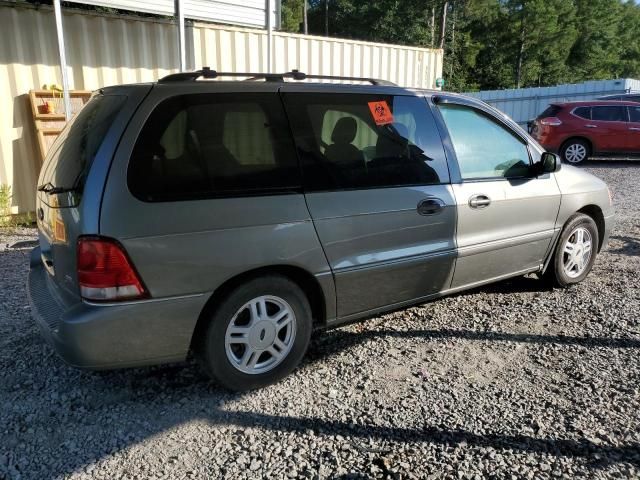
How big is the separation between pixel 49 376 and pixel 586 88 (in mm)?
24550

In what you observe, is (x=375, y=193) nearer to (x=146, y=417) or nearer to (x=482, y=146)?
(x=482, y=146)

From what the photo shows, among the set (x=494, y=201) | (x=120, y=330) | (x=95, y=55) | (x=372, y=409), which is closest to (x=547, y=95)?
(x=95, y=55)

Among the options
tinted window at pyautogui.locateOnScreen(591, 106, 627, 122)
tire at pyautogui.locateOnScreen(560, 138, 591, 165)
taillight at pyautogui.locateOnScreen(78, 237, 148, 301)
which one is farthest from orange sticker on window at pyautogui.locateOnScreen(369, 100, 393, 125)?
tinted window at pyautogui.locateOnScreen(591, 106, 627, 122)

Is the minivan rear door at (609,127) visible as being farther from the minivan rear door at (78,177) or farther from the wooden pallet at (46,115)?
the minivan rear door at (78,177)

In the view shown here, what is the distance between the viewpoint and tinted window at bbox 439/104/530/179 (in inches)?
152

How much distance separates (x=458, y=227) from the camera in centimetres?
376

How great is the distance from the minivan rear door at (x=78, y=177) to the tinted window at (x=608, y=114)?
13.5m

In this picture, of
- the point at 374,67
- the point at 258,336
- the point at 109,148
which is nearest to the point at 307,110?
the point at 109,148

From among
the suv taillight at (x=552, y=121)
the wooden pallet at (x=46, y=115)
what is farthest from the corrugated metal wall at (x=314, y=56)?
the suv taillight at (x=552, y=121)

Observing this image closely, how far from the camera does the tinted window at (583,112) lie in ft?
44.2

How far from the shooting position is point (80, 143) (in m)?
2.88

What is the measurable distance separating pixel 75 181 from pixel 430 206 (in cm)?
219

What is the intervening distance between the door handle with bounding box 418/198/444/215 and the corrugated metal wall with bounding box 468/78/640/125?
21.2 m

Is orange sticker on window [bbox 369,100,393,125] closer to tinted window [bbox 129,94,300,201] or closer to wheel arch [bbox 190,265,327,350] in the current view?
tinted window [bbox 129,94,300,201]
